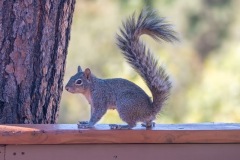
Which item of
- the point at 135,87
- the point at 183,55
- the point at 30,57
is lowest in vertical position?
the point at 135,87

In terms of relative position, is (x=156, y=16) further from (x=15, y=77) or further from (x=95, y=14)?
(x=95, y=14)

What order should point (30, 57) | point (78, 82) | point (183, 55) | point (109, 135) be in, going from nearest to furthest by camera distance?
point (109, 135) → point (30, 57) → point (78, 82) → point (183, 55)

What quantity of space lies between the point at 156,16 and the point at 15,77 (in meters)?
0.68

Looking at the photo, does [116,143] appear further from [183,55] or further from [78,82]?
[183,55]

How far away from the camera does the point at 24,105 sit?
3.50 m

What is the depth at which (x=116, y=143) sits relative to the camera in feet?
9.59

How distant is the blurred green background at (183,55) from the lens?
8320mm

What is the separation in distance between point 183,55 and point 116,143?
350 inches

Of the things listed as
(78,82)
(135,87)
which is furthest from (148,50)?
(78,82)

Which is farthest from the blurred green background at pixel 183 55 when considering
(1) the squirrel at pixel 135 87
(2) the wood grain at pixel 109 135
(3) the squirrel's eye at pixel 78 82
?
(2) the wood grain at pixel 109 135

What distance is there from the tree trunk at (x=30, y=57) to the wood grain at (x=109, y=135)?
1.61 ft

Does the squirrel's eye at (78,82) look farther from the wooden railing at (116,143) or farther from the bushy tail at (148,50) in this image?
the wooden railing at (116,143)

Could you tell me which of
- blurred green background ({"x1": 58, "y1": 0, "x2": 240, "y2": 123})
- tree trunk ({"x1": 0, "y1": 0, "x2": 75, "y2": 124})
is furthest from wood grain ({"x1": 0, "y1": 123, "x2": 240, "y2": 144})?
blurred green background ({"x1": 58, "y1": 0, "x2": 240, "y2": 123})

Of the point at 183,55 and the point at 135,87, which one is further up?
the point at 183,55
